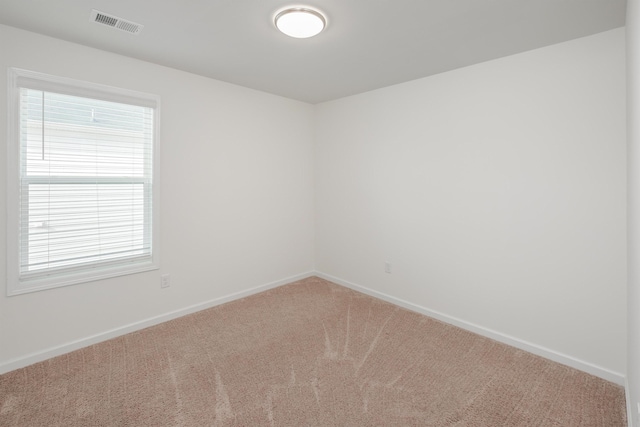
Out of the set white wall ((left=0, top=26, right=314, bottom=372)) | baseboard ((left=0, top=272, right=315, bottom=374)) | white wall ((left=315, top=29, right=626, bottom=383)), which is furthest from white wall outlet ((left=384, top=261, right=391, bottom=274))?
baseboard ((left=0, top=272, right=315, bottom=374))

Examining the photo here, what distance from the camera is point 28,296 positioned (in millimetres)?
2420

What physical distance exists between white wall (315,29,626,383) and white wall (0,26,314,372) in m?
0.93

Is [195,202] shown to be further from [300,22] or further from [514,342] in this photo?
[514,342]

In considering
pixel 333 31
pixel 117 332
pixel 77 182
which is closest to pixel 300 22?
pixel 333 31

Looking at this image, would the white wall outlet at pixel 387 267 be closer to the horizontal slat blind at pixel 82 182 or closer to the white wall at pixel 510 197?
the white wall at pixel 510 197

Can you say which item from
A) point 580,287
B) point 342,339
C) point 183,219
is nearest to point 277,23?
point 183,219

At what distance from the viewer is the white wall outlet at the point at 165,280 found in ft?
10.3

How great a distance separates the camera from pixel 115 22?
7.12 ft

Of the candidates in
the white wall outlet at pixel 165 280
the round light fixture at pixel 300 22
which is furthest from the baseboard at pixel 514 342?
the round light fixture at pixel 300 22

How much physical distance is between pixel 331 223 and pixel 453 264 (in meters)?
1.72

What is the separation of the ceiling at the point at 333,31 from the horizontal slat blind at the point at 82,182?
0.54 metres

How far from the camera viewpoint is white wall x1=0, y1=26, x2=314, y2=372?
242 centimetres

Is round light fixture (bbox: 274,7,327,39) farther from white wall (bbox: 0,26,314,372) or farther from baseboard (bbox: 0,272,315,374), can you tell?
baseboard (bbox: 0,272,315,374)

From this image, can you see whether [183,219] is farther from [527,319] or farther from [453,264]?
[527,319]
